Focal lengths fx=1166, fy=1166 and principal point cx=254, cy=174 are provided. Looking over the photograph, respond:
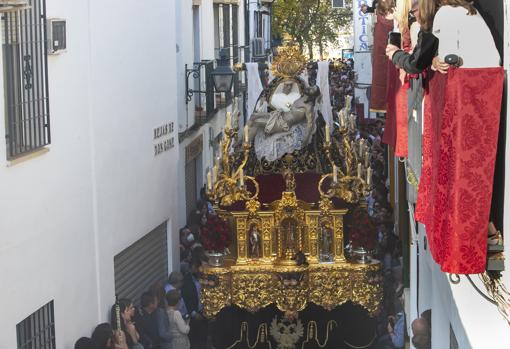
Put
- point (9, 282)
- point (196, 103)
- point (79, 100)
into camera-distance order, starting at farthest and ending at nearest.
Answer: point (196, 103)
point (79, 100)
point (9, 282)

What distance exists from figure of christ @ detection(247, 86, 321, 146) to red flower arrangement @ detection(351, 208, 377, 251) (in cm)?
164

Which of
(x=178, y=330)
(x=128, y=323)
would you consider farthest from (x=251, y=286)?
(x=128, y=323)

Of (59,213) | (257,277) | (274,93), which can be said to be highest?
(274,93)

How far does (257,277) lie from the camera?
1396 centimetres

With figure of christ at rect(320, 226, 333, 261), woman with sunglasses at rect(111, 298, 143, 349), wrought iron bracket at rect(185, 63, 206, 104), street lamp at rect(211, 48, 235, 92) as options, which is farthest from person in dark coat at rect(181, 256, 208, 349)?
wrought iron bracket at rect(185, 63, 206, 104)

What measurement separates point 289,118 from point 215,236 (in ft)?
7.07

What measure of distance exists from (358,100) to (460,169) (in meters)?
29.7

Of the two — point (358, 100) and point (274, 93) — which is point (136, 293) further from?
point (358, 100)

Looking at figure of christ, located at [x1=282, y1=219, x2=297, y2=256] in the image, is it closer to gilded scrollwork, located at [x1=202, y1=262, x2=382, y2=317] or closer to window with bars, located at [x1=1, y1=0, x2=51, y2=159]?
gilded scrollwork, located at [x1=202, y1=262, x2=382, y2=317]

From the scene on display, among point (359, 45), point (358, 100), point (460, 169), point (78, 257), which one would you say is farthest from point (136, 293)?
point (358, 100)

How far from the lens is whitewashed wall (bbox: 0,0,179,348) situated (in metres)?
10.6

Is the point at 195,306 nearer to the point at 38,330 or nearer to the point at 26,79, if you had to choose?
the point at 38,330

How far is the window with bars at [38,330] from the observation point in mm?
10656

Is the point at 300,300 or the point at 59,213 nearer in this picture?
the point at 59,213
